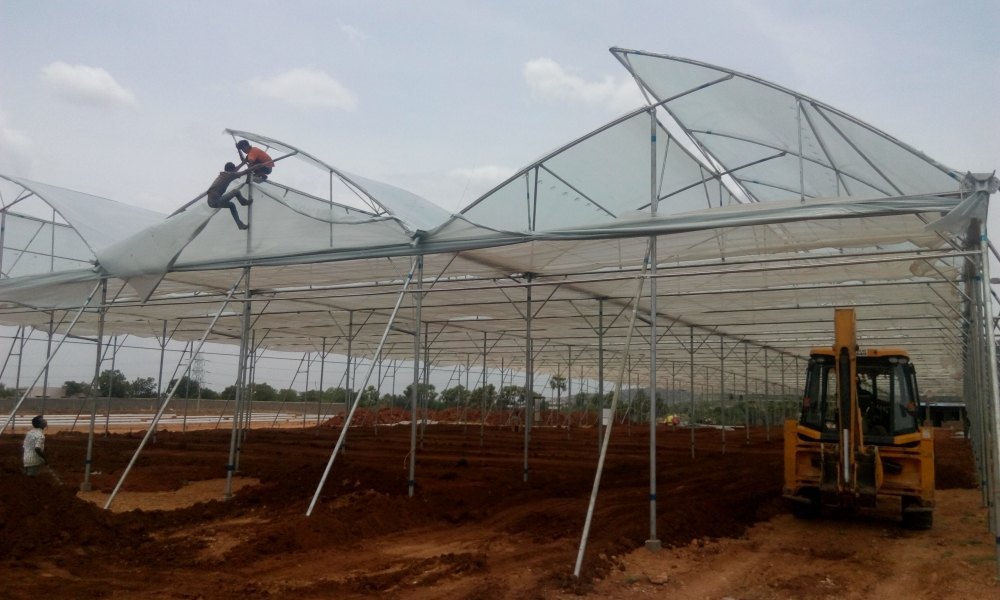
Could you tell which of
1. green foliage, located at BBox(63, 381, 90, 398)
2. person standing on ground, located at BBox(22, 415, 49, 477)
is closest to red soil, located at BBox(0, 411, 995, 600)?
person standing on ground, located at BBox(22, 415, 49, 477)

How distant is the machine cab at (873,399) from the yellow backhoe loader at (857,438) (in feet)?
0.04

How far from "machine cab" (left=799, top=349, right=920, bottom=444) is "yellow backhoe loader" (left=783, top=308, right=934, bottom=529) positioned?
0.01 m

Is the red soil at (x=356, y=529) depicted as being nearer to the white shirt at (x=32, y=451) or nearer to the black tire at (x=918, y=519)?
the black tire at (x=918, y=519)

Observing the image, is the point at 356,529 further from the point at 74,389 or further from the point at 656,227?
the point at 74,389

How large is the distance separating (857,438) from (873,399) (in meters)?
1.28

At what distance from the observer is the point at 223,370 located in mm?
32906

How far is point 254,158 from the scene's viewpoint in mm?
11125

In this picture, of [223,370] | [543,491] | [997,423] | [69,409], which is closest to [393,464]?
[543,491]

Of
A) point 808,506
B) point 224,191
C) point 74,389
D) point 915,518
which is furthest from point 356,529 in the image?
point 74,389

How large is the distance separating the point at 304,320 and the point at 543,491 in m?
11.5

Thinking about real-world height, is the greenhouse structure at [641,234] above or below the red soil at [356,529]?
above

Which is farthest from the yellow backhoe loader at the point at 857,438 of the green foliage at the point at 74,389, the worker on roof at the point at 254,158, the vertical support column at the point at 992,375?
the green foliage at the point at 74,389

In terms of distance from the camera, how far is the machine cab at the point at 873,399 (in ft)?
30.7

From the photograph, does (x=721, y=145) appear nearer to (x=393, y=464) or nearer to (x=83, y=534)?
(x=83, y=534)
